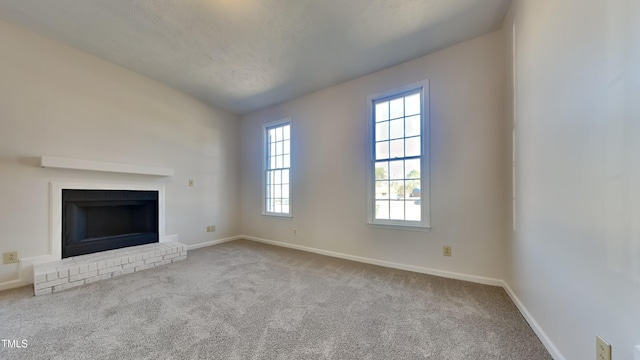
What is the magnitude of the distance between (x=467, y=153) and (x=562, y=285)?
156cm

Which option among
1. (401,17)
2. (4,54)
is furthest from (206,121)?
(401,17)

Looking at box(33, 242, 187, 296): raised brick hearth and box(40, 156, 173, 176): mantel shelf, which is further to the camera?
box(40, 156, 173, 176): mantel shelf

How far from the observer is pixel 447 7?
2.10m

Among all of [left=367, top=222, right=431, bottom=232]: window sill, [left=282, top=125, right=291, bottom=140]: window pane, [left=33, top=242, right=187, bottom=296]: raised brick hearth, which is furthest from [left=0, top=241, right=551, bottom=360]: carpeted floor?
[left=282, top=125, right=291, bottom=140]: window pane

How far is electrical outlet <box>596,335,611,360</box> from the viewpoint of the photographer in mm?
982

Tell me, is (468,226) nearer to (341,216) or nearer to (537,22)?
(341,216)

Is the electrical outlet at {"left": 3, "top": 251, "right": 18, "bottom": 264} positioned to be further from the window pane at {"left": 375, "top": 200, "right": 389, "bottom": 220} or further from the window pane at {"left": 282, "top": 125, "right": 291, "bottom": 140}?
the window pane at {"left": 375, "top": 200, "right": 389, "bottom": 220}

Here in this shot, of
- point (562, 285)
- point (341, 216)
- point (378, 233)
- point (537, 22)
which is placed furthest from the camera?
point (341, 216)

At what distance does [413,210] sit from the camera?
289 centimetres

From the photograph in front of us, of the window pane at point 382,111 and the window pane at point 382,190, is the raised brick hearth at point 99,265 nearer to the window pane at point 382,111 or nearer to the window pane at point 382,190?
the window pane at point 382,190

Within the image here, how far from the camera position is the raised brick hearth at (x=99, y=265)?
226cm

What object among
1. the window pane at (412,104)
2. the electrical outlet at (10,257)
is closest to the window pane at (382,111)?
the window pane at (412,104)

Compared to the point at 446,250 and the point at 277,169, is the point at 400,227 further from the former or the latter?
the point at 277,169

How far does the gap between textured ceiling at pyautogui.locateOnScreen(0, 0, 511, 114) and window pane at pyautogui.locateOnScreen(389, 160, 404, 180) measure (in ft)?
4.31
